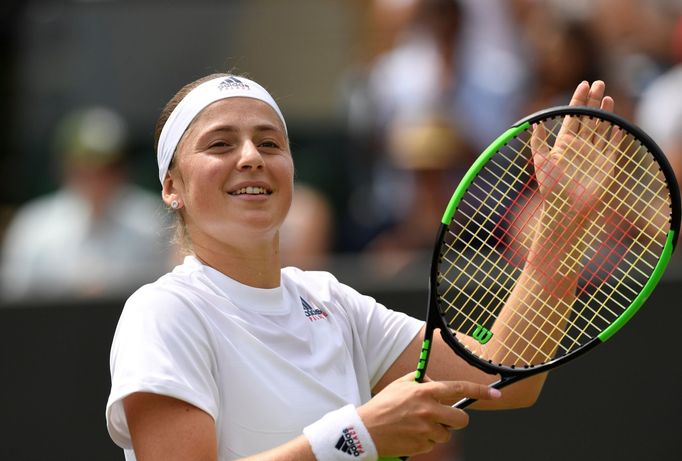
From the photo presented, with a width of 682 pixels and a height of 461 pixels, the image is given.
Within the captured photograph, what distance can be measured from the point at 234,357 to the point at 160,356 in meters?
0.20

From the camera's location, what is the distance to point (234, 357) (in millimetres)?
3213

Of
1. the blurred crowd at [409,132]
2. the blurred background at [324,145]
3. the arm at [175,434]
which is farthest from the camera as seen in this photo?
the blurred crowd at [409,132]

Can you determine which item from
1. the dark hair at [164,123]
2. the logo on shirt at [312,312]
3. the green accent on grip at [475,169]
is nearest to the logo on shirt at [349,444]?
the logo on shirt at [312,312]

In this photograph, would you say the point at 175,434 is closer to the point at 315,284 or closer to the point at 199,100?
the point at 315,284

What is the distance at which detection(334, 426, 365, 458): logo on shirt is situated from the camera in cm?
304

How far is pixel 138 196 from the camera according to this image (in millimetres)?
7855

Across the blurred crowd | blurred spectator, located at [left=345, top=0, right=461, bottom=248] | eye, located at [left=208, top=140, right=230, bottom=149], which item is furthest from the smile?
blurred spectator, located at [left=345, top=0, right=461, bottom=248]

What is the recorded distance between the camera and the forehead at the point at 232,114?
11.2ft

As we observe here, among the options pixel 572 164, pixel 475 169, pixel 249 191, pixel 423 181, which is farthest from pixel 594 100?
pixel 423 181

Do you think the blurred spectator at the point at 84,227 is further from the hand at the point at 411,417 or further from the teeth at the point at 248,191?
the hand at the point at 411,417

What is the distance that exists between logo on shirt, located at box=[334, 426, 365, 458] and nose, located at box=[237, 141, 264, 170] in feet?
2.34

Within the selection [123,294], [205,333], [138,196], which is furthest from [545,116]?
[138,196]

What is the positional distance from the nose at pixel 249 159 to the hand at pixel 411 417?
662 millimetres

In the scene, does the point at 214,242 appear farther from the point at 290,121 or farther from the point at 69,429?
the point at 290,121
